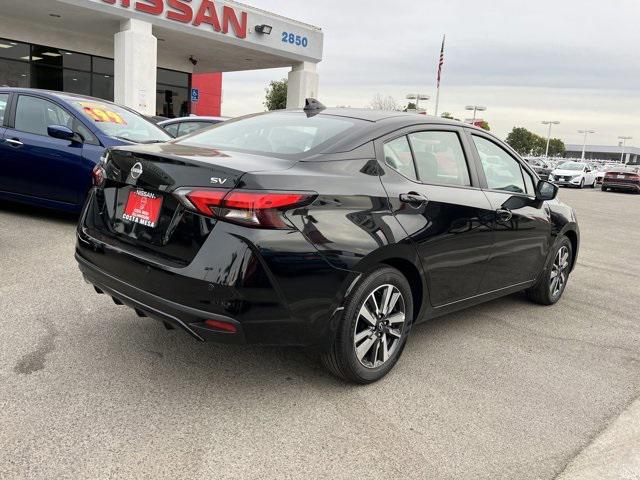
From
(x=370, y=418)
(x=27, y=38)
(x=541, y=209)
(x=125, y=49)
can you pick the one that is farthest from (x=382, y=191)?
(x=27, y=38)

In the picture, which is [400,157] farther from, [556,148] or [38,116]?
[556,148]

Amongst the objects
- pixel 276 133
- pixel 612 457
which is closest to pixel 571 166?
pixel 276 133

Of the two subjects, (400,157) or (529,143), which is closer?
(400,157)

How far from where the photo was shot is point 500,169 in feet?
14.8

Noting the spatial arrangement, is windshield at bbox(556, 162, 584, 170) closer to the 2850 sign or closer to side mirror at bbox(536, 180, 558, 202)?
the 2850 sign

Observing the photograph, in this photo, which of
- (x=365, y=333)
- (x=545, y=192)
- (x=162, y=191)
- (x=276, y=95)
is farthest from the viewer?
(x=276, y=95)

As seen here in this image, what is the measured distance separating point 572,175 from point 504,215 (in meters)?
28.8

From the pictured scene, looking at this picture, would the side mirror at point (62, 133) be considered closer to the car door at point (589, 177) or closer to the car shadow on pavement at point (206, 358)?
the car shadow on pavement at point (206, 358)

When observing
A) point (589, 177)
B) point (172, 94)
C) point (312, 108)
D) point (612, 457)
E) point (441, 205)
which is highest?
point (172, 94)

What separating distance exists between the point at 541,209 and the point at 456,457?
2.78 meters

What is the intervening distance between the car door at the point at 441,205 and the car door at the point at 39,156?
4384 millimetres

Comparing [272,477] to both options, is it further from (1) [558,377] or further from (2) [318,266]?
(1) [558,377]

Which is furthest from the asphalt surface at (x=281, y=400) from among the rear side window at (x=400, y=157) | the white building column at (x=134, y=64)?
the white building column at (x=134, y=64)

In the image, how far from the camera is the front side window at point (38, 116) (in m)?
6.81
